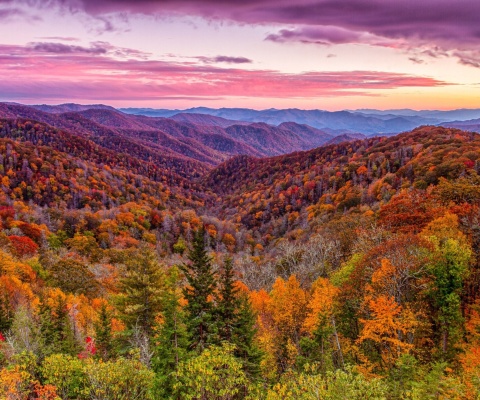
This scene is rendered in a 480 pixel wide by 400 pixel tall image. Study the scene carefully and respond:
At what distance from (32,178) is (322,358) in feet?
640

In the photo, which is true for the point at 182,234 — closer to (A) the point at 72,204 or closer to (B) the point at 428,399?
(A) the point at 72,204

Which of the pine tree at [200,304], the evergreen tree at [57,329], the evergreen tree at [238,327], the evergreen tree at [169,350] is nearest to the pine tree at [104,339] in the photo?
the evergreen tree at [57,329]

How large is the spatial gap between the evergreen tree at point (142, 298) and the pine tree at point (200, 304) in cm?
365

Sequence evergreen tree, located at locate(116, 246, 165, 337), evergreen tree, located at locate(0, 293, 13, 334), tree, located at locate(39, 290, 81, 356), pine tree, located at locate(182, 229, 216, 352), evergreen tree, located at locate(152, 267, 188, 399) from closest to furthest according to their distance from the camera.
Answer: evergreen tree, located at locate(152, 267, 188, 399), pine tree, located at locate(182, 229, 216, 352), evergreen tree, located at locate(116, 246, 165, 337), tree, located at locate(39, 290, 81, 356), evergreen tree, located at locate(0, 293, 13, 334)

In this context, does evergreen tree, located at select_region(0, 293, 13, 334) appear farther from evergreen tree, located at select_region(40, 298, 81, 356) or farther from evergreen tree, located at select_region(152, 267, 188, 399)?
evergreen tree, located at select_region(152, 267, 188, 399)

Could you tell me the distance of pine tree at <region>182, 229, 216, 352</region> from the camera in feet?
85.6

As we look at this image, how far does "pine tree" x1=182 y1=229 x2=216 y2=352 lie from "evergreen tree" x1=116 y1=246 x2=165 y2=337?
3.65m

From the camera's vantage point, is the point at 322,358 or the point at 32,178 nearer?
the point at 322,358

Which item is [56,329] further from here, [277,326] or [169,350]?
[277,326]

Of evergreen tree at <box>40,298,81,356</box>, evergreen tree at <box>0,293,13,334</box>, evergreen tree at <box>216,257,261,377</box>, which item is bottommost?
evergreen tree at <box>0,293,13,334</box>

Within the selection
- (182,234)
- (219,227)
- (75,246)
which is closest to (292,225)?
(219,227)

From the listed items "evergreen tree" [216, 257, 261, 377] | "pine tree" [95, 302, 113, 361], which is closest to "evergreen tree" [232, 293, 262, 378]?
"evergreen tree" [216, 257, 261, 377]

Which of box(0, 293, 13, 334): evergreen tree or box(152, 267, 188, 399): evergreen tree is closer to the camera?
box(152, 267, 188, 399): evergreen tree

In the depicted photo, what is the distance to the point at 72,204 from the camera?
187125mm
